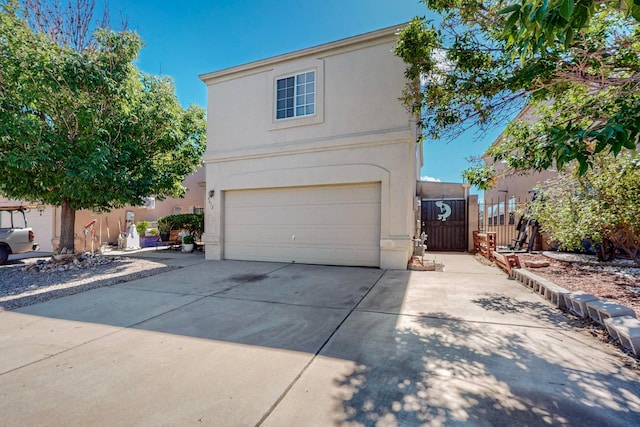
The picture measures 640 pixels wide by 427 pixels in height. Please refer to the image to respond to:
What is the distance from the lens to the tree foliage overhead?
393 centimetres

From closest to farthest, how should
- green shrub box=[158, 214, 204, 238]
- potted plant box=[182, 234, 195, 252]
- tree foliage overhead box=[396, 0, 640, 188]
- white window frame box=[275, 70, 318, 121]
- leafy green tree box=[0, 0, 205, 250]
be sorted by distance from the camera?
tree foliage overhead box=[396, 0, 640, 188] < leafy green tree box=[0, 0, 205, 250] < white window frame box=[275, 70, 318, 121] < potted plant box=[182, 234, 195, 252] < green shrub box=[158, 214, 204, 238]

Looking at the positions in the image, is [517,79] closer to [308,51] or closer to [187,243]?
[308,51]

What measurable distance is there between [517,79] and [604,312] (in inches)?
136

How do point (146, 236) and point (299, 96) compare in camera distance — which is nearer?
point (299, 96)

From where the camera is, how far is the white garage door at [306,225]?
799 centimetres

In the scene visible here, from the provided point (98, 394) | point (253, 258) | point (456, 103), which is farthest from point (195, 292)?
point (456, 103)

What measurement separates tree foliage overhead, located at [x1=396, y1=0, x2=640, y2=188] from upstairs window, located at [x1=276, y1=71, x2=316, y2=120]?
332 cm

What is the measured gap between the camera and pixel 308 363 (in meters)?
2.86

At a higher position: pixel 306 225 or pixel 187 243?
pixel 306 225

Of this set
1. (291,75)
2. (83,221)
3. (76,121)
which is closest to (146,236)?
(83,221)

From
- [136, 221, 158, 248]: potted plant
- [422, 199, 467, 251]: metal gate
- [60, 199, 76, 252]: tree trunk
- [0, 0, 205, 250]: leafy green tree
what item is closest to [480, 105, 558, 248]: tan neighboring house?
[422, 199, 467, 251]: metal gate

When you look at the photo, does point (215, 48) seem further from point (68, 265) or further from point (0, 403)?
point (0, 403)

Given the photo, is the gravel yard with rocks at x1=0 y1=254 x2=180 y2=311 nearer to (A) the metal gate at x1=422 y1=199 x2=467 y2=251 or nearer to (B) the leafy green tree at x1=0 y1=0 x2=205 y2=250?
(B) the leafy green tree at x1=0 y1=0 x2=205 y2=250

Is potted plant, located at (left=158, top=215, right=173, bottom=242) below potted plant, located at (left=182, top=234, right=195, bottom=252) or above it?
above
